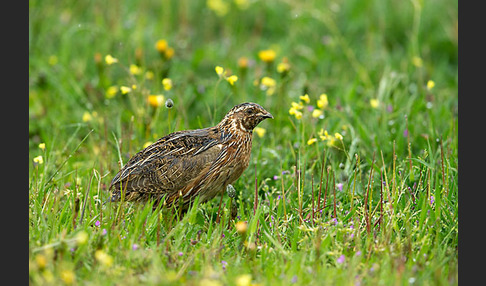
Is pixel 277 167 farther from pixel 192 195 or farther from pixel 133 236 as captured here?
pixel 133 236

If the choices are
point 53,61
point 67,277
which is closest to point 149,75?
point 53,61

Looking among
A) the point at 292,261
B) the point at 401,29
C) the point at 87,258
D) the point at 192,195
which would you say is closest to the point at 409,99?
the point at 401,29

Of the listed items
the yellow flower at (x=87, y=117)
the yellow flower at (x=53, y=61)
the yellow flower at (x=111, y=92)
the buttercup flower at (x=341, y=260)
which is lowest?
the buttercup flower at (x=341, y=260)

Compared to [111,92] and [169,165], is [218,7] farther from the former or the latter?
[169,165]

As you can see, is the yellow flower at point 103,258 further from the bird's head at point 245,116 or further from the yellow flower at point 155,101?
the yellow flower at point 155,101

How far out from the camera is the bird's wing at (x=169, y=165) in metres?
5.79

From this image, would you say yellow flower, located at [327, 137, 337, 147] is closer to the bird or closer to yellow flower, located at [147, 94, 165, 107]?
the bird

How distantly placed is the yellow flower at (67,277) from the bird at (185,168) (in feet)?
4.64

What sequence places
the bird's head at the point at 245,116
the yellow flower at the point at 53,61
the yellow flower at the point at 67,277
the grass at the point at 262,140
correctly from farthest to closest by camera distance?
the yellow flower at the point at 53,61, the bird's head at the point at 245,116, the grass at the point at 262,140, the yellow flower at the point at 67,277

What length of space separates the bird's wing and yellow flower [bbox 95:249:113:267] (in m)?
1.09

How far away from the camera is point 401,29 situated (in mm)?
10094

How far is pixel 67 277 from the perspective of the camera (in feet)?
13.9

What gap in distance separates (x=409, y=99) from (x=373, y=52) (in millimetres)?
1806

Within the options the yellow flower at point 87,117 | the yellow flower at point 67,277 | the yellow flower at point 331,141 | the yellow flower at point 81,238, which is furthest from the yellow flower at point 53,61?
the yellow flower at point 67,277
